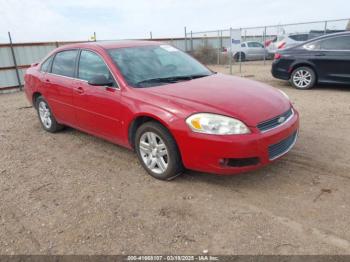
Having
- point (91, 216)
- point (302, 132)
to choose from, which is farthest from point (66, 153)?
point (302, 132)

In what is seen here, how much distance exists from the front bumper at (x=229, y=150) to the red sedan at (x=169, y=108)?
1 centimetres

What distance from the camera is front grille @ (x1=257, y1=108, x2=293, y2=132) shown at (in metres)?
3.59

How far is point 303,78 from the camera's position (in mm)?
9523

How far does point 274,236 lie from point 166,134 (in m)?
1.53

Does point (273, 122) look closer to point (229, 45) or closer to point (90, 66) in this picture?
point (90, 66)

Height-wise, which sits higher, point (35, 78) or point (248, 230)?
point (35, 78)

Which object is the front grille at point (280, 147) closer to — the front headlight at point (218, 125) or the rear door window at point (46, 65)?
the front headlight at point (218, 125)

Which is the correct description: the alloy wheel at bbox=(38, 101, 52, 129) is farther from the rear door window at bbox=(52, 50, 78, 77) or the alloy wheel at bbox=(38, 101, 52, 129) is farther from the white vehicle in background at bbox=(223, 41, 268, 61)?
the white vehicle in background at bbox=(223, 41, 268, 61)

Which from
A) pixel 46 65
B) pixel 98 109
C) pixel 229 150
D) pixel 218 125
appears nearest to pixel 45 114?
pixel 46 65

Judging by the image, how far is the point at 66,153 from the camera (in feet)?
17.1

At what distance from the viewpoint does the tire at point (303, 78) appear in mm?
9336

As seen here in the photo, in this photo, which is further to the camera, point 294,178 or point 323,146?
point 323,146

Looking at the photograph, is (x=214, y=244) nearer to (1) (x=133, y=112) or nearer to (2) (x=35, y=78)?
(1) (x=133, y=112)

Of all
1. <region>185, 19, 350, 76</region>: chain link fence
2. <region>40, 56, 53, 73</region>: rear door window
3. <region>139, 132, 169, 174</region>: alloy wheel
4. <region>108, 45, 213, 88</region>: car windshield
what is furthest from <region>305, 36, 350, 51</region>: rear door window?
<region>185, 19, 350, 76</region>: chain link fence
